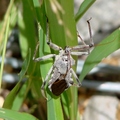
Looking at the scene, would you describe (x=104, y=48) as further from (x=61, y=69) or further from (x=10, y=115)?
(x=10, y=115)

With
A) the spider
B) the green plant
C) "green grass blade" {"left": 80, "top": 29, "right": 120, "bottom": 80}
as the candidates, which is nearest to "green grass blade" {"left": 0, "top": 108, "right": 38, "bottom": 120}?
the green plant

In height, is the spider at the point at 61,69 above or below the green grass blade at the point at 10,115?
above

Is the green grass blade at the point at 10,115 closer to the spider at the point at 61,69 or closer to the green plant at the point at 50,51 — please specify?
the green plant at the point at 50,51

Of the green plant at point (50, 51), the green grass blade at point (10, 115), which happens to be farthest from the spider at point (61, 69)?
the green grass blade at point (10, 115)

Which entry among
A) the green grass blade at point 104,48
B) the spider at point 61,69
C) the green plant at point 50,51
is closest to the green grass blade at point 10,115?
the green plant at point 50,51

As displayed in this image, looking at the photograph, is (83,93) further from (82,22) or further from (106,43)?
(106,43)

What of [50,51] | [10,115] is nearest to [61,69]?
→ [50,51]

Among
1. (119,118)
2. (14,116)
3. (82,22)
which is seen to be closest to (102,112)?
(119,118)

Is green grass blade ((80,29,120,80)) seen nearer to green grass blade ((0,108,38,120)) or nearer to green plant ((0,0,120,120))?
green plant ((0,0,120,120))

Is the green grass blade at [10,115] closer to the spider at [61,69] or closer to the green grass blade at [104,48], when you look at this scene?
the spider at [61,69]

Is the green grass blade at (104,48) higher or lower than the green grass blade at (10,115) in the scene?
higher
